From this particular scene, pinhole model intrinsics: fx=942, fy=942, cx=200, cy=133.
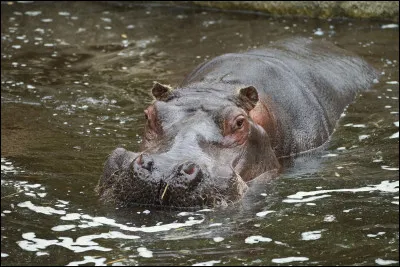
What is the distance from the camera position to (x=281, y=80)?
26.8ft

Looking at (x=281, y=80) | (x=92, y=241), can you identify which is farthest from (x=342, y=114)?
(x=92, y=241)

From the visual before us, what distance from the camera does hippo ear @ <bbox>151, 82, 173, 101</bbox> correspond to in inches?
279

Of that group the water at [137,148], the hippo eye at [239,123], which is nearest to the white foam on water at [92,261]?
the water at [137,148]

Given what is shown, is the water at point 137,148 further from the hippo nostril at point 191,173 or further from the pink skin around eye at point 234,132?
the pink skin around eye at point 234,132

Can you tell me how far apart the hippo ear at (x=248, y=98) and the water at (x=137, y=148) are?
59 cm

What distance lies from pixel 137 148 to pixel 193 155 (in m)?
1.71

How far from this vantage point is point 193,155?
6172 mm

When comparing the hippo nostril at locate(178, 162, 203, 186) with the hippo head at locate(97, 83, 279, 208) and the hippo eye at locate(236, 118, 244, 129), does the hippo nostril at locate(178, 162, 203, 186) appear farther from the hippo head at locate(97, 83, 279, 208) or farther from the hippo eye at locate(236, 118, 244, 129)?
the hippo eye at locate(236, 118, 244, 129)

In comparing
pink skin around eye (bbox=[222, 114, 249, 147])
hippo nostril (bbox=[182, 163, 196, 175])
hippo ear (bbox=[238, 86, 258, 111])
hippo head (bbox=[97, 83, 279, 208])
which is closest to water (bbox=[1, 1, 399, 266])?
hippo head (bbox=[97, 83, 279, 208])

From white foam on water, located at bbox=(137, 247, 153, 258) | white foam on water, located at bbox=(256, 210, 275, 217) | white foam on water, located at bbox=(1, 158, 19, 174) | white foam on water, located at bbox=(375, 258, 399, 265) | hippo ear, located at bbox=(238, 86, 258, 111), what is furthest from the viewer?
white foam on water, located at bbox=(1, 158, 19, 174)

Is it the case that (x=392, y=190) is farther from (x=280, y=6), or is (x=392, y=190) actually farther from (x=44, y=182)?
(x=280, y=6)

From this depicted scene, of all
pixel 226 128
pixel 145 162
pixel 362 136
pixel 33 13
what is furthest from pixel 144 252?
pixel 33 13

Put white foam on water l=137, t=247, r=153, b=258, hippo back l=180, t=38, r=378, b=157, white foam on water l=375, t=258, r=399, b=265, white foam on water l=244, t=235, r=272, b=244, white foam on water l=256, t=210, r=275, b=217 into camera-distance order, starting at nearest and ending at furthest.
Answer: white foam on water l=375, t=258, r=399, b=265 → white foam on water l=137, t=247, r=153, b=258 → white foam on water l=244, t=235, r=272, b=244 → white foam on water l=256, t=210, r=275, b=217 → hippo back l=180, t=38, r=378, b=157

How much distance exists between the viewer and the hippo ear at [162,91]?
7.08 metres
